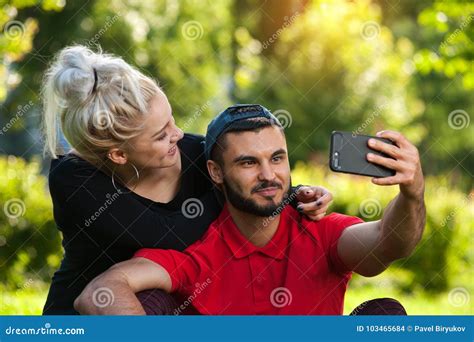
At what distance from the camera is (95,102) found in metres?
3.54

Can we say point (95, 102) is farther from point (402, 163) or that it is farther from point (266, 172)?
point (402, 163)

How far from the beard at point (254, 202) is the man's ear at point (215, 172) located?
67mm

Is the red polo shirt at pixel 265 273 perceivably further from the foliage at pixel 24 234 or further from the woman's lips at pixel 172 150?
the foliage at pixel 24 234

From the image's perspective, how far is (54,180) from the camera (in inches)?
143

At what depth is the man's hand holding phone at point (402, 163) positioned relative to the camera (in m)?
2.92

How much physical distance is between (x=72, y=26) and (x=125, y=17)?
118 centimetres

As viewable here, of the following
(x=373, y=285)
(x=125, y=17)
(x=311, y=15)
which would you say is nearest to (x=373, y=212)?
(x=373, y=285)

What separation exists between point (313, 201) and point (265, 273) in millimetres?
371

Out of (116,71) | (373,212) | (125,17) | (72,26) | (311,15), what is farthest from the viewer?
(311,15)

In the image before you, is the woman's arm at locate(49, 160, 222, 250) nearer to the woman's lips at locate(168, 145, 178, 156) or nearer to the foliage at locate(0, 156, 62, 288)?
the woman's lips at locate(168, 145, 178, 156)

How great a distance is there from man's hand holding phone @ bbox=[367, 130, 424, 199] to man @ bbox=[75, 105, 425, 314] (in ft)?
0.68

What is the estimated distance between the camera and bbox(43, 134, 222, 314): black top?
3492 mm

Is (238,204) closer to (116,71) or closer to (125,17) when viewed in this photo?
(116,71)

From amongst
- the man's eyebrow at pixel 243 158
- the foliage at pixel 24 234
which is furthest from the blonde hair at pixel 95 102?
the foliage at pixel 24 234
